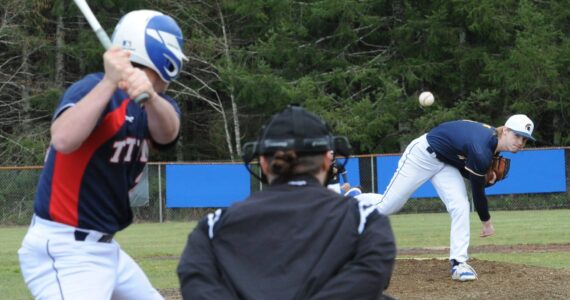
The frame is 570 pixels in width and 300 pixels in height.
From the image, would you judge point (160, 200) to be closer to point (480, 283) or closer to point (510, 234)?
point (510, 234)

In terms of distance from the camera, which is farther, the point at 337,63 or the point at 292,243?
the point at 337,63

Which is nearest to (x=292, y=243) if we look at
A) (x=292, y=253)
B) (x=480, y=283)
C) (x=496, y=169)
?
(x=292, y=253)

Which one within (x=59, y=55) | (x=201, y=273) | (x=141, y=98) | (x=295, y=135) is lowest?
(x=201, y=273)

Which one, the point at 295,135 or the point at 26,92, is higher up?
the point at 295,135

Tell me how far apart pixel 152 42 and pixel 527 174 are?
80.2ft

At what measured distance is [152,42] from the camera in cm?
453

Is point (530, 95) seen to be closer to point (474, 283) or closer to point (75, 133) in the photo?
point (474, 283)

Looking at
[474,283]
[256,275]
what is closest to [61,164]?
[256,275]

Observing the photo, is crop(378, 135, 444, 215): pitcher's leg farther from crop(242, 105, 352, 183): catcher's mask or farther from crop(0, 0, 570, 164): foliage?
crop(0, 0, 570, 164): foliage

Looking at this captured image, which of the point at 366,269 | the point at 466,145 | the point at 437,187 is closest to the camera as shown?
the point at 366,269

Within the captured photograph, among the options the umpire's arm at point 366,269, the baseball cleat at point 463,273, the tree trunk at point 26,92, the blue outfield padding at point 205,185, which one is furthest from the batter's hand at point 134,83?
the tree trunk at point 26,92

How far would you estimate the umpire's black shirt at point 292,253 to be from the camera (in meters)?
3.28

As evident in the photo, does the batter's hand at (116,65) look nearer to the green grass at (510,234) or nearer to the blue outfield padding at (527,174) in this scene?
the green grass at (510,234)

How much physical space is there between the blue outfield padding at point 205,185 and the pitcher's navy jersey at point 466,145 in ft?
57.5
